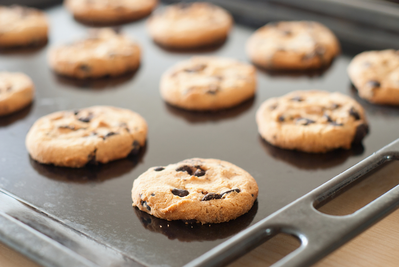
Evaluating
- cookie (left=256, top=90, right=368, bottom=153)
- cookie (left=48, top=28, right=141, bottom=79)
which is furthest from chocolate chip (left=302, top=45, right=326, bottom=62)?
cookie (left=48, top=28, right=141, bottom=79)

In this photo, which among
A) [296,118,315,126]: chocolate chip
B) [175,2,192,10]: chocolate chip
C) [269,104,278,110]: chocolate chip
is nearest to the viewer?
[296,118,315,126]: chocolate chip

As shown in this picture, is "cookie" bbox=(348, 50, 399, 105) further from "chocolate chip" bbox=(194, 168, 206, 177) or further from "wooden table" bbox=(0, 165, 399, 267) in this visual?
"chocolate chip" bbox=(194, 168, 206, 177)

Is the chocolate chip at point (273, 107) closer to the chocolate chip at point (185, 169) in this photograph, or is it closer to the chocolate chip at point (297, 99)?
the chocolate chip at point (297, 99)

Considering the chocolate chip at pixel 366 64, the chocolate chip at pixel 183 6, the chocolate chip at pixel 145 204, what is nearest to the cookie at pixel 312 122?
the chocolate chip at pixel 366 64

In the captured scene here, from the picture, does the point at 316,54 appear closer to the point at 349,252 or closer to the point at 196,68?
the point at 196,68

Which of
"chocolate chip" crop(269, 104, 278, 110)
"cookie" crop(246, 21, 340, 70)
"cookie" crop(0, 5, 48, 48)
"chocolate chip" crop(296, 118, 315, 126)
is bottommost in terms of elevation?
"cookie" crop(0, 5, 48, 48)

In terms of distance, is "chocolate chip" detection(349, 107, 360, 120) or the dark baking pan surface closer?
the dark baking pan surface

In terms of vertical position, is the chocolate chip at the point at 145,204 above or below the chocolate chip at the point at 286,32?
below
